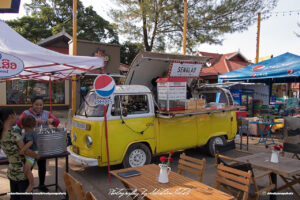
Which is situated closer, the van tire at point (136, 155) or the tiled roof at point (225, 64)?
the van tire at point (136, 155)

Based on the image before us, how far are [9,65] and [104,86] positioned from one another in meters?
1.72

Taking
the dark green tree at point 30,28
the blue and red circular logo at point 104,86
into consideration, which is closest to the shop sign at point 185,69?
the blue and red circular logo at point 104,86

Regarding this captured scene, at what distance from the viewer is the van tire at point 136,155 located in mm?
5412

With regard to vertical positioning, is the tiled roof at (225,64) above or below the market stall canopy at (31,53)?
above

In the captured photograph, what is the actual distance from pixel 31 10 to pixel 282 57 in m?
25.5

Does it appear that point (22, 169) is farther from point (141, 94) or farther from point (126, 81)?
point (126, 81)

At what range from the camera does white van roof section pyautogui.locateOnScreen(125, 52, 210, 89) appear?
638 cm

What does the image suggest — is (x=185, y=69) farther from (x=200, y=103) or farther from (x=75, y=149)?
(x=75, y=149)

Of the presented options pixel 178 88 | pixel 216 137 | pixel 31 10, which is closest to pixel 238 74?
pixel 216 137

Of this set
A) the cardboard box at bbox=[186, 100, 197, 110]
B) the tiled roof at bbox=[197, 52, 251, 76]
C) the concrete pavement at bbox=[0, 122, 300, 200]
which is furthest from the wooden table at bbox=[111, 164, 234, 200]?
the tiled roof at bbox=[197, 52, 251, 76]

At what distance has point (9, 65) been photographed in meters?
4.23

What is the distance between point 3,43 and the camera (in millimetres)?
4535

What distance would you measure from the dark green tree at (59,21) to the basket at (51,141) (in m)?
Answer: 19.2

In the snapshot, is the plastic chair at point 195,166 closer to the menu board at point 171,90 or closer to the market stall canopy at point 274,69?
the menu board at point 171,90
